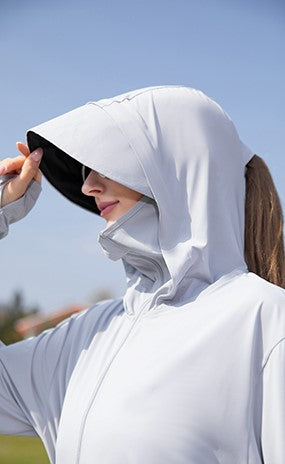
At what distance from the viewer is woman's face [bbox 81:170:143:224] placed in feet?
7.61

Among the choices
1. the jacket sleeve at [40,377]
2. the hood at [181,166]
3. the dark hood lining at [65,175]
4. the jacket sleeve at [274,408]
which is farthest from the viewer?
the dark hood lining at [65,175]

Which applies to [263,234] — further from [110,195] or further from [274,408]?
[274,408]

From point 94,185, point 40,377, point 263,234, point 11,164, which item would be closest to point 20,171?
point 11,164

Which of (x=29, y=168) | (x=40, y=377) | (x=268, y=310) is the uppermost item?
(x=29, y=168)

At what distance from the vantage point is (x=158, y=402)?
2.09 meters

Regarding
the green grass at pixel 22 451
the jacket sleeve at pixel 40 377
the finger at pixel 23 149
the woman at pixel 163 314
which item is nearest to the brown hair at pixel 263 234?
the woman at pixel 163 314

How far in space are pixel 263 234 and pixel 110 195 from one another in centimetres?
40

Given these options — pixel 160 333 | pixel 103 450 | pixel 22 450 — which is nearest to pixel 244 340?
pixel 160 333

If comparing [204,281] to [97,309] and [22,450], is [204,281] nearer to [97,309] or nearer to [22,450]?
[97,309]

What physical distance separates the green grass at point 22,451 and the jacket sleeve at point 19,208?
50.3 feet

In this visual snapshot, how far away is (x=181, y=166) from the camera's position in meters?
2.24

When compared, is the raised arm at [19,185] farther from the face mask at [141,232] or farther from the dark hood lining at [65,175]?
the face mask at [141,232]

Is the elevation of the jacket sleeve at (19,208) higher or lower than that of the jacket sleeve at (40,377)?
higher

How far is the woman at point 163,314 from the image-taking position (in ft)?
6.68
